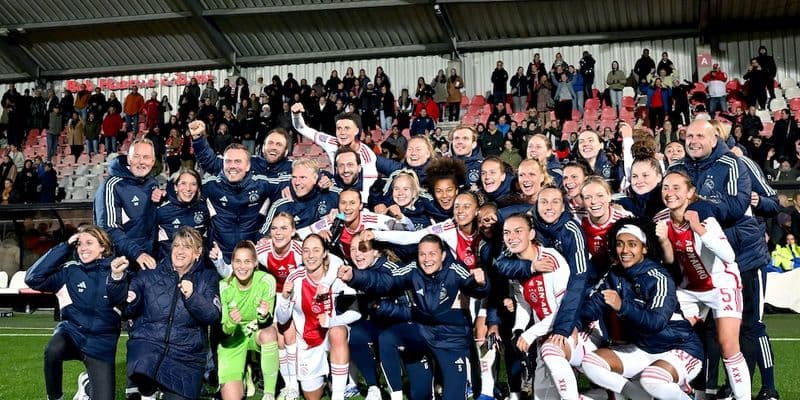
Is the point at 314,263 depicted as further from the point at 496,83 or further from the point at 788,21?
the point at 788,21

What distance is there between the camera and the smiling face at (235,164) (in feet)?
25.1

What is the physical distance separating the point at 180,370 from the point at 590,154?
4.23 meters

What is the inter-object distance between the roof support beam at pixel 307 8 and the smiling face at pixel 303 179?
15.2 metres

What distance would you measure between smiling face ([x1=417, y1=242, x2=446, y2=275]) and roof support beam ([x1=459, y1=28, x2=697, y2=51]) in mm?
18569

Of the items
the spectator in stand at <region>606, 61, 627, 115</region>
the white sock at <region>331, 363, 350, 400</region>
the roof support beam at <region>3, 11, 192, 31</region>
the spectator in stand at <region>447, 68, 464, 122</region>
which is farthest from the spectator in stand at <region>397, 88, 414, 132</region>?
the white sock at <region>331, 363, 350, 400</region>

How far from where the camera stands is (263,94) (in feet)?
75.4

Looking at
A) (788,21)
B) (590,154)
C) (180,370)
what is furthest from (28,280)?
(788,21)

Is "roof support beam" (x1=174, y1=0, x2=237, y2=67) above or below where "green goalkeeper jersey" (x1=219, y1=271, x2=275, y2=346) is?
above

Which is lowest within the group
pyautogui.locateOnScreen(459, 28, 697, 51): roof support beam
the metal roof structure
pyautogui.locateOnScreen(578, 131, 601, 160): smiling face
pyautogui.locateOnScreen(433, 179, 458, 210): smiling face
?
pyautogui.locateOnScreen(433, 179, 458, 210): smiling face

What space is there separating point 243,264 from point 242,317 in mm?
413

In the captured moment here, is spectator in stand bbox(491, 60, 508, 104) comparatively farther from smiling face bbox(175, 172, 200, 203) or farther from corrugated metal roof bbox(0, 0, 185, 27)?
smiling face bbox(175, 172, 200, 203)

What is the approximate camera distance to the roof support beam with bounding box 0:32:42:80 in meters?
25.9

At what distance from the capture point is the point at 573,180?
7172 mm

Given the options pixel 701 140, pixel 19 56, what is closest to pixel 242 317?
pixel 701 140
